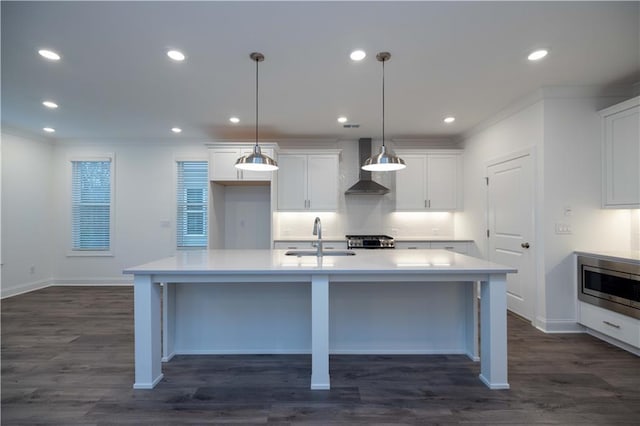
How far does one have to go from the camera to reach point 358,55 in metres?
2.57

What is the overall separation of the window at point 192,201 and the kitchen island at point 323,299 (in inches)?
116

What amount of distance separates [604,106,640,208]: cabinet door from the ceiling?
0.46m

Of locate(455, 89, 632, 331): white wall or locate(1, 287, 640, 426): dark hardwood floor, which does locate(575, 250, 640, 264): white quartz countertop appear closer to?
locate(455, 89, 632, 331): white wall

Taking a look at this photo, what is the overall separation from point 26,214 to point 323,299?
5.64 m

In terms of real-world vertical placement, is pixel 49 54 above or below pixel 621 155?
above

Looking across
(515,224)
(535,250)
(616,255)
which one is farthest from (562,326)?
(515,224)

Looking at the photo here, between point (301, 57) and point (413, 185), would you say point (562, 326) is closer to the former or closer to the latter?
point (413, 185)

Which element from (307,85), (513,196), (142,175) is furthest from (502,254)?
(142,175)

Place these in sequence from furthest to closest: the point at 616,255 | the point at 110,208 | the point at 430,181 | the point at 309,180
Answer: the point at 110,208
the point at 430,181
the point at 309,180
the point at 616,255

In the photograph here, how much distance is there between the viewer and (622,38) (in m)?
2.37

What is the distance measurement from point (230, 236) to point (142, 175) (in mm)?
1943

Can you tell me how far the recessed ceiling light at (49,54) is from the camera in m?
2.52

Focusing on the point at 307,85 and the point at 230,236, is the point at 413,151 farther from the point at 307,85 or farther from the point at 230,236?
the point at 230,236

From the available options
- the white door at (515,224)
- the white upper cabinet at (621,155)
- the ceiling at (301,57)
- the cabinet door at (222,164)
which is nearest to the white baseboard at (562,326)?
the white door at (515,224)
